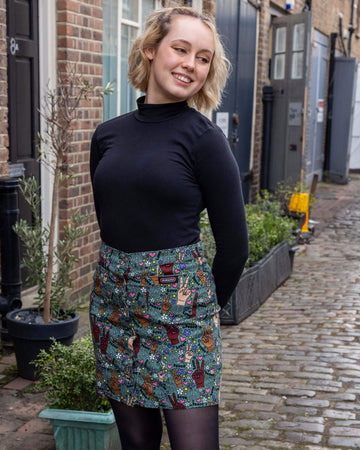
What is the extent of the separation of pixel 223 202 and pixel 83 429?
1560 millimetres

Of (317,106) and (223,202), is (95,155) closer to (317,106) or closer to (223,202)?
(223,202)

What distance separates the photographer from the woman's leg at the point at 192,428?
2135 mm

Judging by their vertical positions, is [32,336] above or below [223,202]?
below

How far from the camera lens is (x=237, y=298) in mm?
5715

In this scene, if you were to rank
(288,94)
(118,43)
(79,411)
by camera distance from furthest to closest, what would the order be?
(288,94), (118,43), (79,411)

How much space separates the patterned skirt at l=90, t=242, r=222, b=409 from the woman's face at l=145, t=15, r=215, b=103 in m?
0.49

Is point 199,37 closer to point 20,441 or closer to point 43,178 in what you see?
point 20,441

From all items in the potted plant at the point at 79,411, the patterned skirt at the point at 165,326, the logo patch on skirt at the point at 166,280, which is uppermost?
the logo patch on skirt at the point at 166,280

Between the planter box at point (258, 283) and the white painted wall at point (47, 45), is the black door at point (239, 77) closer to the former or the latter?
the planter box at point (258, 283)

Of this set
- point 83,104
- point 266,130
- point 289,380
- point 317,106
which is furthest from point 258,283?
point 317,106

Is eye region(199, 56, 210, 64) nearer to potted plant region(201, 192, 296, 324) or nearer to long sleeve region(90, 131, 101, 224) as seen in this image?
long sleeve region(90, 131, 101, 224)

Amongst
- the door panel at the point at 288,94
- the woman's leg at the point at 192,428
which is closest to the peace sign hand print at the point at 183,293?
the woman's leg at the point at 192,428

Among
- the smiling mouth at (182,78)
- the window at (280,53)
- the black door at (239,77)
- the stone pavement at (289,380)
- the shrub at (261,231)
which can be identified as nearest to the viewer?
the smiling mouth at (182,78)

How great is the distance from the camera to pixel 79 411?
10.6 ft
